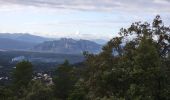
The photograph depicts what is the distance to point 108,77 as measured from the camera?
2730 centimetres

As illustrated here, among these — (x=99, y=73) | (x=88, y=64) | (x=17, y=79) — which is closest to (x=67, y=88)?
(x=17, y=79)

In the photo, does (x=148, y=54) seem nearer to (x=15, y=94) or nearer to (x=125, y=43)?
(x=125, y=43)

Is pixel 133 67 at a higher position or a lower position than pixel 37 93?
higher

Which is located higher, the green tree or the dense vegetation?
the dense vegetation

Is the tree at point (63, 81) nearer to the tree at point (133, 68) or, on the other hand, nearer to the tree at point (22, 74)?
the tree at point (22, 74)

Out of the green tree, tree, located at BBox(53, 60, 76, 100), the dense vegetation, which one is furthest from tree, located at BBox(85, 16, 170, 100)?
tree, located at BBox(53, 60, 76, 100)

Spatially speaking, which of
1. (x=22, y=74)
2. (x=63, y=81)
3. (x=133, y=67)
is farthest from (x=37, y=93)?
(x=133, y=67)

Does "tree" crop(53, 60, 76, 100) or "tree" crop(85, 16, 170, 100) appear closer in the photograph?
"tree" crop(85, 16, 170, 100)

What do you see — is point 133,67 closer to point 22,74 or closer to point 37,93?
point 37,93

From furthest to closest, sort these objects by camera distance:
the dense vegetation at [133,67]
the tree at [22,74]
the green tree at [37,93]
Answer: the tree at [22,74] → the green tree at [37,93] → the dense vegetation at [133,67]

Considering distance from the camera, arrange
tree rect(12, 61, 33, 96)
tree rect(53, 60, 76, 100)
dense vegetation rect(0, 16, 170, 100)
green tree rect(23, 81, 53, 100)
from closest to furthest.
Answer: dense vegetation rect(0, 16, 170, 100) < green tree rect(23, 81, 53, 100) < tree rect(53, 60, 76, 100) < tree rect(12, 61, 33, 96)

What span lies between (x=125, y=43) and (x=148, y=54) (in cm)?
735

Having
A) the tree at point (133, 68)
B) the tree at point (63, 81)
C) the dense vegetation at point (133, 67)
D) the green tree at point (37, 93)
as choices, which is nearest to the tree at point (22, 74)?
the tree at point (63, 81)

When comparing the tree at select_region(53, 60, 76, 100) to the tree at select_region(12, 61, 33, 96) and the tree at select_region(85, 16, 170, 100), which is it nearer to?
the tree at select_region(12, 61, 33, 96)
